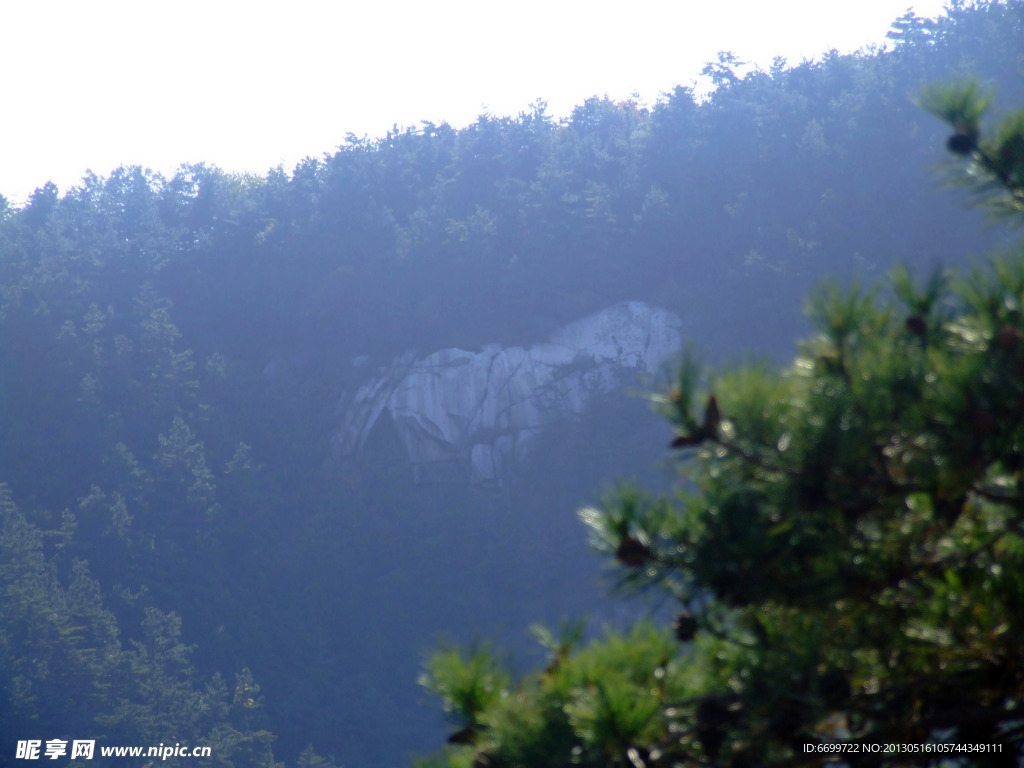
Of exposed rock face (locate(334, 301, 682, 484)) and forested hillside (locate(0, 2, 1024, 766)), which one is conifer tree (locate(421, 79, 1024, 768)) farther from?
exposed rock face (locate(334, 301, 682, 484))

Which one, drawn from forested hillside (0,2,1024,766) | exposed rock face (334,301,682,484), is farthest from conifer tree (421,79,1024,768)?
exposed rock face (334,301,682,484)

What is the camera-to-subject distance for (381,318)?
1614 centimetres

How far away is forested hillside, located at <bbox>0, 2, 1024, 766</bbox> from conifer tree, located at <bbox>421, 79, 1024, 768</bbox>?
11360mm

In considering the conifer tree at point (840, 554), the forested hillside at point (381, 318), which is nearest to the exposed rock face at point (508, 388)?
the forested hillside at point (381, 318)

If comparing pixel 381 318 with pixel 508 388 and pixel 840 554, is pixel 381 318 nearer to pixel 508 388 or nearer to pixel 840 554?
pixel 508 388

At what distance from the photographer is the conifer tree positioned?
1499 mm

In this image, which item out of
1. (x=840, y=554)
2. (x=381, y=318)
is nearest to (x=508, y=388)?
(x=381, y=318)

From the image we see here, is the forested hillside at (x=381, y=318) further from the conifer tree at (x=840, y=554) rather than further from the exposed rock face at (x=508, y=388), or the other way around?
the conifer tree at (x=840, y=554)

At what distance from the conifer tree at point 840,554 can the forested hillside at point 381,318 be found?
447 inches

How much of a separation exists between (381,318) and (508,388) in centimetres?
336

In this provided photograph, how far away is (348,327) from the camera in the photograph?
53.7 ft

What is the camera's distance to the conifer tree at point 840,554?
1.50m

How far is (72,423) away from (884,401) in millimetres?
15786

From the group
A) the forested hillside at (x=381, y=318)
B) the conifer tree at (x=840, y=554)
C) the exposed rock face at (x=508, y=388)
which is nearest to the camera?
the conifer tree at (x=840, y=554)
